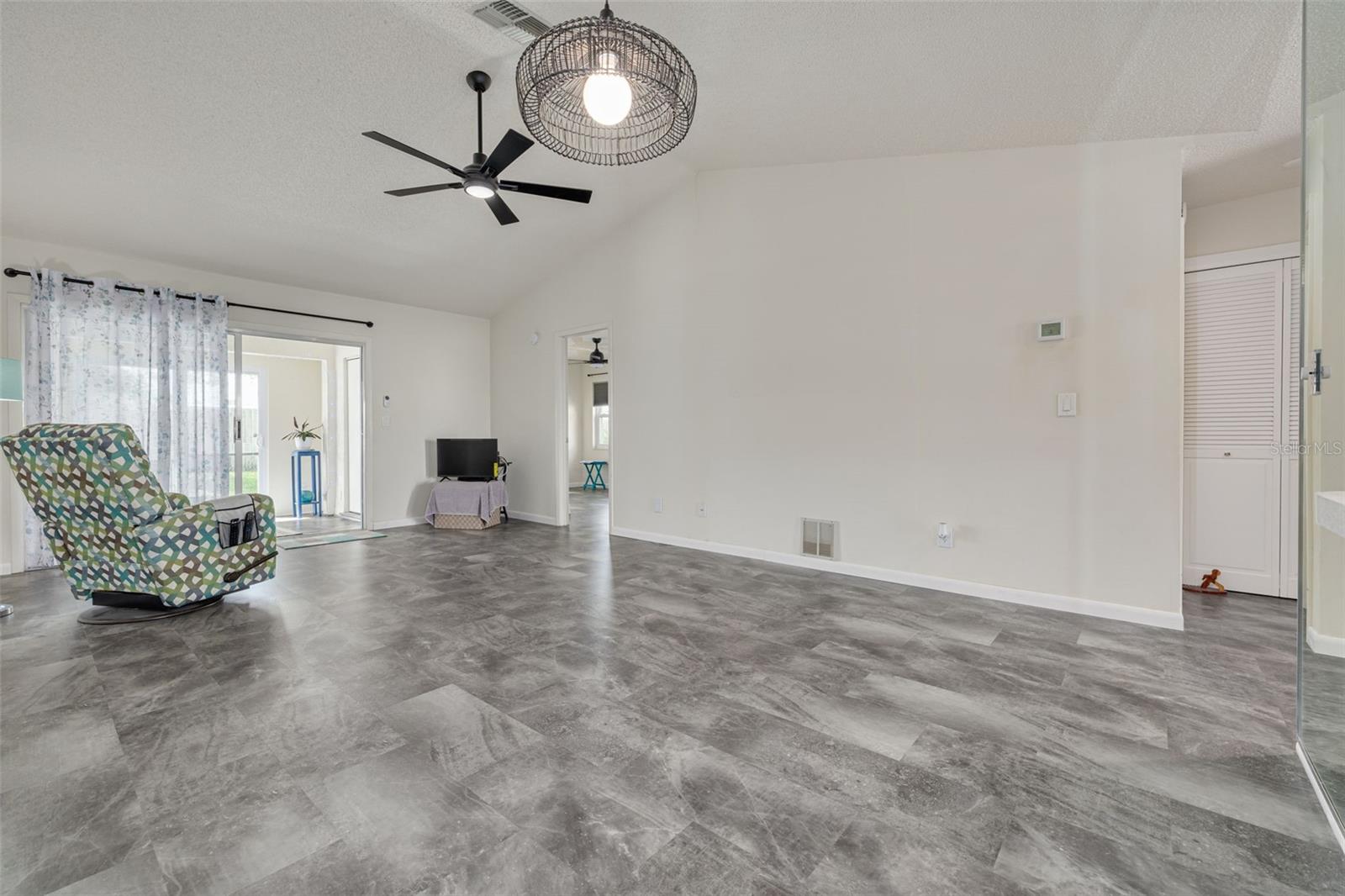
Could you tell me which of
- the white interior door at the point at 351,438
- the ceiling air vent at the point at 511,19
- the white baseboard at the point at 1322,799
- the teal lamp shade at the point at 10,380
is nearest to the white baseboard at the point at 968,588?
the white baseboard at the point at 1322,799

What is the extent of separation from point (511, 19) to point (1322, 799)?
165 inches

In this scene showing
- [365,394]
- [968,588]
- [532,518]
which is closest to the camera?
[968,588]

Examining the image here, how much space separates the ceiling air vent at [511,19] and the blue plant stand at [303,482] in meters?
6.37

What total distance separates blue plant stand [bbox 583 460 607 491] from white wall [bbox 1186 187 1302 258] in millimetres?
8375

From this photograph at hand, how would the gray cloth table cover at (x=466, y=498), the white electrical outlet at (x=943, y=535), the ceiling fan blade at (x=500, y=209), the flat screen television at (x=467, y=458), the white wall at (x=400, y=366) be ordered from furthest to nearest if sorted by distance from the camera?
the flat screen television at (x=467, y=458)
the gray cloth table cover at (x=466, y=498)
the white wall at (x=400, y=366)
the white electrical outlet at (x=943, y=535)
the ceiling fan blade at (x=500, y=209)

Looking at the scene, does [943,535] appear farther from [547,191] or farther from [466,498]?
[466,498]

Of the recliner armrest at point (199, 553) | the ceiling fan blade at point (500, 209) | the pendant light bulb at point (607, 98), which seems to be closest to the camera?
the pendant light bulb at point (607, 98)

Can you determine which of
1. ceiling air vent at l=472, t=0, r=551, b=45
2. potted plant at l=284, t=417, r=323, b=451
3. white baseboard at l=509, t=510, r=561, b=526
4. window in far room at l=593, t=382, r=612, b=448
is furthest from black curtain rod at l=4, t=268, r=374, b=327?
window in far room at l=593, t=382, r=612, b=448

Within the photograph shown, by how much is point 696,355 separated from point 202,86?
347 centimetres

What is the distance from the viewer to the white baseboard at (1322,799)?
1.36 meters

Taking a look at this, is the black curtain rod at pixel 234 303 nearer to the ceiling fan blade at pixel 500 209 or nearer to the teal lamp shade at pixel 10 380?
the teal lamp shade at pixel 10 380

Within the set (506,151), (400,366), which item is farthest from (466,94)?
(400,366)

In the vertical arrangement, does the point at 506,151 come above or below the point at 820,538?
above

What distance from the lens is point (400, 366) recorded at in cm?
629
